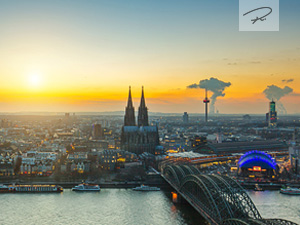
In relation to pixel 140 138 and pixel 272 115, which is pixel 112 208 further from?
pixel 272 115

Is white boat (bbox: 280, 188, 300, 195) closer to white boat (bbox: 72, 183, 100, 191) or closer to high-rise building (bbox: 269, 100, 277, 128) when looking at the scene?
white boat (bbox: 72, 183, 100, 191)

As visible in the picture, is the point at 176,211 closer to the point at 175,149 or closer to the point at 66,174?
the point at 66,174

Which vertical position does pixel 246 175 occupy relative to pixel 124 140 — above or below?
below

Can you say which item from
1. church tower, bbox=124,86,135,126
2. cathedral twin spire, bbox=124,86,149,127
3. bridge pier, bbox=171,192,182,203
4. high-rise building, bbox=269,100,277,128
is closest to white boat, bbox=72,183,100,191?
bridge pier, bbox=171,192,182,203

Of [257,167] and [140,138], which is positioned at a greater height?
[140,138]

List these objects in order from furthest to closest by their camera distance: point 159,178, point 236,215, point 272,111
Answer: point 272,111 → point 159,178 → point 236,215

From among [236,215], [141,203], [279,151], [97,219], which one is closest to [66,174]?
[141,203]

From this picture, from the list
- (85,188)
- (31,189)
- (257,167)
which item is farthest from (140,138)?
(31,189)

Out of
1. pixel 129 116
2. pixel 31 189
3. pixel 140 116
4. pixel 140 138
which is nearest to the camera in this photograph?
pixel 31 189
